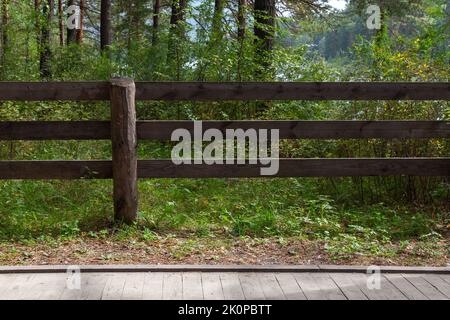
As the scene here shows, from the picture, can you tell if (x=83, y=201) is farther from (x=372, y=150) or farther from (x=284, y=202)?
(x=372, y=150)

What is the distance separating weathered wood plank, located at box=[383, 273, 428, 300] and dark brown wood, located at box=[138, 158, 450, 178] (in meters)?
1.76

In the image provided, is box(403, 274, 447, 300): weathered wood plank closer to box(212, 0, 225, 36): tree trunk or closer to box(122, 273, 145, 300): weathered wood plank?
box(122, 273, 145, 300): weathered wood plank

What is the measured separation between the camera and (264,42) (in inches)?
470

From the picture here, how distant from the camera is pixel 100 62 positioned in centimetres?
1441

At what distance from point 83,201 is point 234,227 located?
7.06 ft

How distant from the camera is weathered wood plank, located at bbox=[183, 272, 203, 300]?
4035 millimetres

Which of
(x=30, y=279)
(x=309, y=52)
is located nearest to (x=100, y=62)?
(x=309, y=52)

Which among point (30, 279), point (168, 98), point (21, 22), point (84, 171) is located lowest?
point (30, 279)

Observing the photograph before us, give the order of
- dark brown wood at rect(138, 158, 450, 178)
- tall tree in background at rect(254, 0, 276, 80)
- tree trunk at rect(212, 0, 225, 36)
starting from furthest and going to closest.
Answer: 1. tree trunk at rect(212, 0, 225, 36)
2. tall tree in background at rect(254, 0, 276, 80)
3. dark brown wood at rect(138, 158, 450, 178)

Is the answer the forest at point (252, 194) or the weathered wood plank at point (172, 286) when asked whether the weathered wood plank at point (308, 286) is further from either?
the weathered wood plank at point (172, 286)

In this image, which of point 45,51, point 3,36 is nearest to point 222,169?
point 3,36

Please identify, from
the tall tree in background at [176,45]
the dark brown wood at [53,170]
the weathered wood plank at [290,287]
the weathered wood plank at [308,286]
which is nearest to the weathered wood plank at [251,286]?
the weathered wood plank at [290,287]

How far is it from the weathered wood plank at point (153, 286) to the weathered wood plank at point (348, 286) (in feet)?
4.59

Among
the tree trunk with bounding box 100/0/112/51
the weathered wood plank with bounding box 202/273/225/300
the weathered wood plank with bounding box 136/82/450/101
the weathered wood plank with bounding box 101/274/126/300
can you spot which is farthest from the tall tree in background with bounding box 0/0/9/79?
the weathered wood plank with bounding box 202/273/225/300
